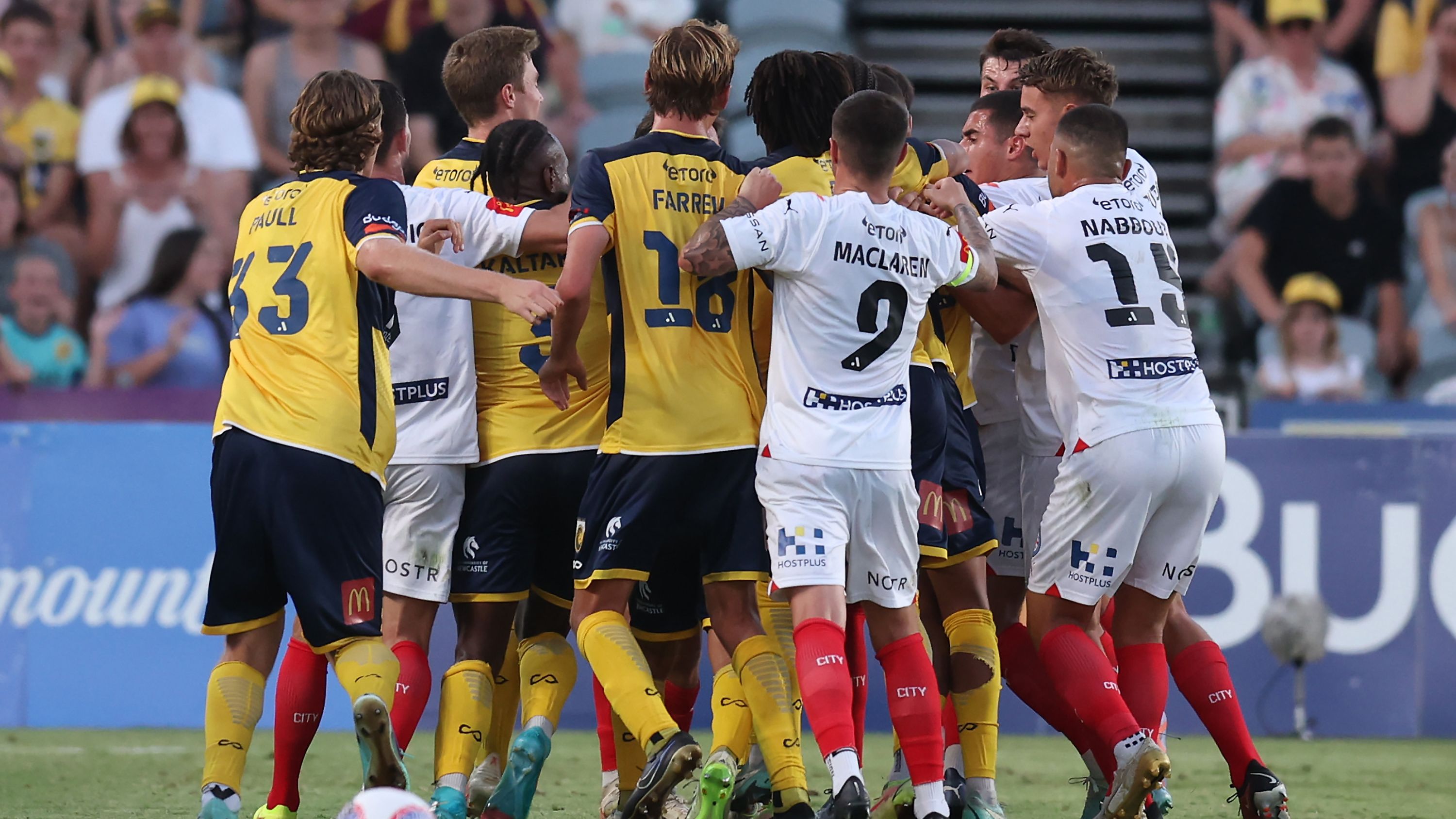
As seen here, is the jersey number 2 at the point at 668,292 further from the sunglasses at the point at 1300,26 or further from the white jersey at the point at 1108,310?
the sunglasses at the point at 1300,26

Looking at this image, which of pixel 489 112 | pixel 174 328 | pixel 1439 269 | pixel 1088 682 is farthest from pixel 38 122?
pixel 1439 269

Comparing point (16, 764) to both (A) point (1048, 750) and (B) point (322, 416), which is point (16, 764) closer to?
(B) point (322, 416)

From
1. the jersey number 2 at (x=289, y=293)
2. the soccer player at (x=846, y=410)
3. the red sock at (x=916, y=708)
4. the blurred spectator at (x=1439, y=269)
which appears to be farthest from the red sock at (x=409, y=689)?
the blurred spectator at (x=1439, y=269)

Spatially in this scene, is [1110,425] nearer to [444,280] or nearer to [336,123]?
[444,280]

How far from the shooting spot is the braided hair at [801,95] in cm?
543

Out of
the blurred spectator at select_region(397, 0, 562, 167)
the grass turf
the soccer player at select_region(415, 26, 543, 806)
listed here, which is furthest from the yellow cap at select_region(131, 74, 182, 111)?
the soccer player at select_region(415, 26, 543, 806)

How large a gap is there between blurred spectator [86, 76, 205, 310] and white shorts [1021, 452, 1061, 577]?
7901 mm

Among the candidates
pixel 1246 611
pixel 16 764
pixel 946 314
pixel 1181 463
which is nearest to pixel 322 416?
pixel 946 314

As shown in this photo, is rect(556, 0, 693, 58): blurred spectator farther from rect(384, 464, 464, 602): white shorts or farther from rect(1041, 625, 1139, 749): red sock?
rect(1041, 625, 1139, 749): red sock

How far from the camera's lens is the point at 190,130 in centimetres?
1249

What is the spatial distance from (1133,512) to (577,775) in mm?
3048

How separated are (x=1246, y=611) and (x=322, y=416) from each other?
19.1 ft

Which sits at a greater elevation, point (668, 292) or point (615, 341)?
point (668, 292)

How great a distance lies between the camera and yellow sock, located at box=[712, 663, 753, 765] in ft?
17.2
